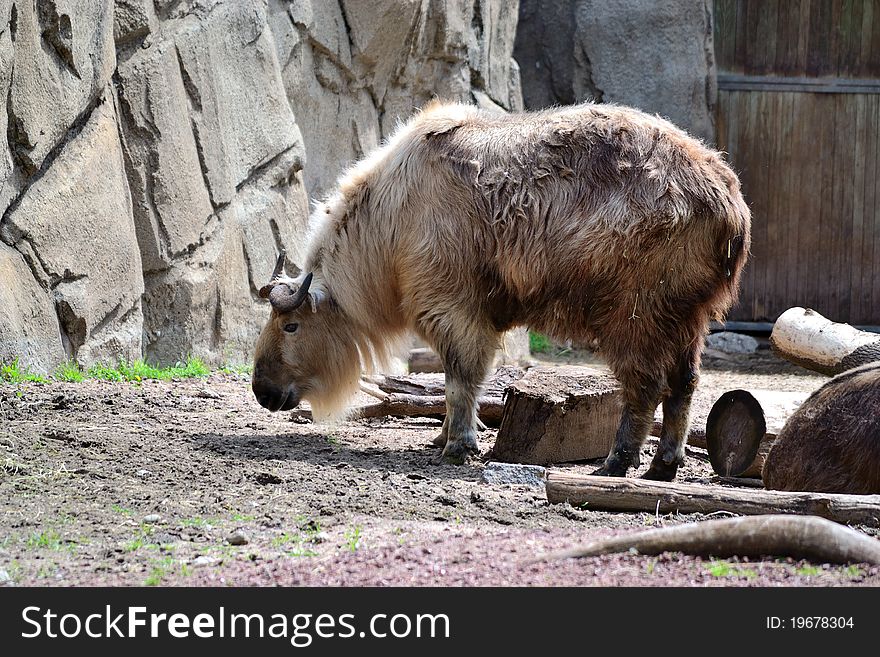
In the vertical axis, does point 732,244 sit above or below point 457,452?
above

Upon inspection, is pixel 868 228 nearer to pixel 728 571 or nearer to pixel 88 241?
pixel 88 241

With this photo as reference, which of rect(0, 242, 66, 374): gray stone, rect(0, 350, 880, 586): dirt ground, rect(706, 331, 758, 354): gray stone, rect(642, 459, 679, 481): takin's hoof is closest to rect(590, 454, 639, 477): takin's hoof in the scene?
rect(642, 459, 679, 481): takin's hoof

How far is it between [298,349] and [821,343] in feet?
9.88

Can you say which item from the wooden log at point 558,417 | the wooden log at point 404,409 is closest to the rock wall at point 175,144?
the wooden log at point 404,409

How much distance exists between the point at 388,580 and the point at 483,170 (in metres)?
2.86

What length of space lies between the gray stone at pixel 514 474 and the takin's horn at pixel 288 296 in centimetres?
145

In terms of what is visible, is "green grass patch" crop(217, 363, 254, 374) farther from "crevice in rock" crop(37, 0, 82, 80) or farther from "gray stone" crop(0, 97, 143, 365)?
"crevice in rock" crop(37, 0, 82, 80)

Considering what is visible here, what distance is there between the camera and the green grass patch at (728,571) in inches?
123

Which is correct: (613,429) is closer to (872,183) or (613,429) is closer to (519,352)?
(519,352)

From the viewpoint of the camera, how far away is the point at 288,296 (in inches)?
232

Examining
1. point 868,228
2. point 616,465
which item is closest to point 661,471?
point 616,465

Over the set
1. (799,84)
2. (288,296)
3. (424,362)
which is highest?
(799,84)
